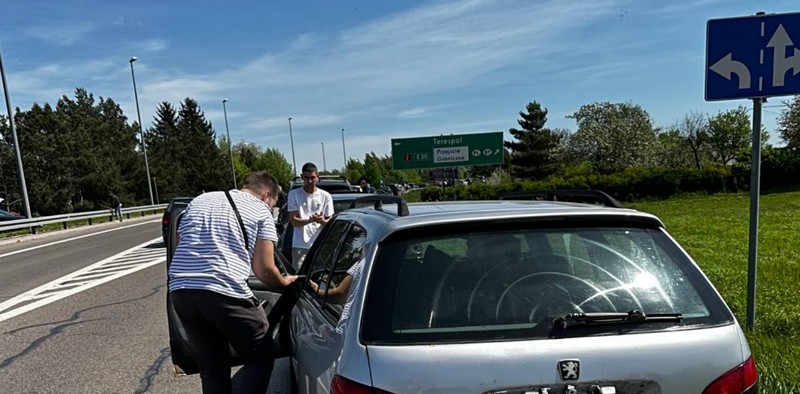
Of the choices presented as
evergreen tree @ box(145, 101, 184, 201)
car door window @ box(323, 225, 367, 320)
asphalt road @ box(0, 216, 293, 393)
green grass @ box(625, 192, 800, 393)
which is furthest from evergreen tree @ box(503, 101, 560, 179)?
car door window @ box(323, 225, 367, 320)

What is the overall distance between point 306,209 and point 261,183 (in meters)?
3.11

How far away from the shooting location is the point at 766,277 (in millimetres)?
6906

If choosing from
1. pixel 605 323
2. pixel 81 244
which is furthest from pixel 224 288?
pixel 81 244

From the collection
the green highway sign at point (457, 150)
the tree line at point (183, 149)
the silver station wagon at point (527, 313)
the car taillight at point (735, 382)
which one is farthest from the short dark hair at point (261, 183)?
the tree line at point (183, 149)

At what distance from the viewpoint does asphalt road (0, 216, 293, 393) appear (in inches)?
183

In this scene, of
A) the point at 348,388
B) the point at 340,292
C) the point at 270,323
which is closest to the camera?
the point at 348,388

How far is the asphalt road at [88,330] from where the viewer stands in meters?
4.66

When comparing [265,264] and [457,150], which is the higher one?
[457,150]

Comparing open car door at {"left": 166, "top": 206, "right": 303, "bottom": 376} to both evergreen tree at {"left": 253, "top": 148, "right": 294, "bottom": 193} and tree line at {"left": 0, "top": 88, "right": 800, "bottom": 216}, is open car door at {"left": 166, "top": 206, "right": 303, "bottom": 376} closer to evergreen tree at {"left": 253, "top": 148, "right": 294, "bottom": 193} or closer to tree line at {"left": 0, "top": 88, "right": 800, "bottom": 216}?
tree line at {"left": 0, "top": 88, "right": 800, "bottom": 216}

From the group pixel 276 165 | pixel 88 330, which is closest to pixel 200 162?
pixel 276 165

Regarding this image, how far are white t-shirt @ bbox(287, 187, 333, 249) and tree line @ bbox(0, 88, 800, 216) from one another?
34403 mm

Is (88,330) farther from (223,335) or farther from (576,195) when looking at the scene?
(576,195)

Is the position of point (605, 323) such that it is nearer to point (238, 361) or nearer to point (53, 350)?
point (238, 361)

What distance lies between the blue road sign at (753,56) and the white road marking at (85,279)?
8.73 m
